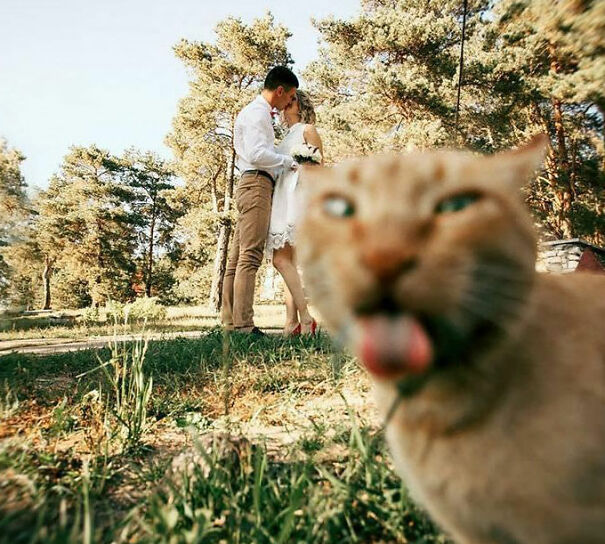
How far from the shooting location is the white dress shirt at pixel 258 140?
4477 millimetres

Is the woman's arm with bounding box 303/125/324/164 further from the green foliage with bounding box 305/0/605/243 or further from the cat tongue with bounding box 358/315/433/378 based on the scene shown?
the green foliage with bounding box 305/0/605/243

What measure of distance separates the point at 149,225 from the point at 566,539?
3561 cm

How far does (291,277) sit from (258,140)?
1438 mm

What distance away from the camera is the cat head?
0.67m

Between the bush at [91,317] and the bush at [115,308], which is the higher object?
the bush at [115,308]

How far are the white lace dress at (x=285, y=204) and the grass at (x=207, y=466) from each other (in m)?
1.84

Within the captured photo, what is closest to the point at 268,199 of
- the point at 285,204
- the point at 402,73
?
the point at 285,204

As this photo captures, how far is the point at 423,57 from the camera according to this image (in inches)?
650

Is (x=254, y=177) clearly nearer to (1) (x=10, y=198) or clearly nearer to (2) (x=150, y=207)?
(1) (x=10, y=198)

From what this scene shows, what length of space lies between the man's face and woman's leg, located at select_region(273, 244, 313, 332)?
1.57 metres

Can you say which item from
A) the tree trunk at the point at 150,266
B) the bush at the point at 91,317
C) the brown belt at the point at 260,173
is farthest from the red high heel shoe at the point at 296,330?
the tree trunk at the point at 150,266

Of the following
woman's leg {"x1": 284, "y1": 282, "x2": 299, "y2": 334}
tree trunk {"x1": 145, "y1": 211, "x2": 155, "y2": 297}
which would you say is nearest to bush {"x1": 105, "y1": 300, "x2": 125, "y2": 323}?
woman's leg {"x1": 284, "y1": 282, "x2": 299, "y2": 334}

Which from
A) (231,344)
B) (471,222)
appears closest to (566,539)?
(471,222)

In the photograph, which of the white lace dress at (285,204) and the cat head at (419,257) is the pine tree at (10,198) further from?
the cat head at (419,257)
